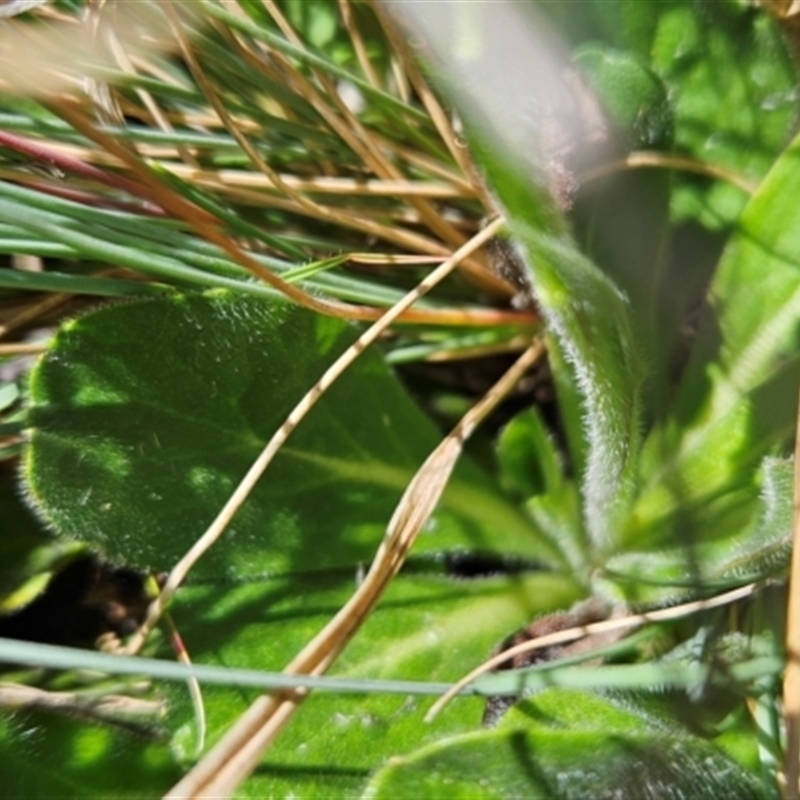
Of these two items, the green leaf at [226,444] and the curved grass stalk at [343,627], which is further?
the green leaf at [226,444]

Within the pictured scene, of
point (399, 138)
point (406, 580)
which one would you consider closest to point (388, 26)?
point (399, 138)

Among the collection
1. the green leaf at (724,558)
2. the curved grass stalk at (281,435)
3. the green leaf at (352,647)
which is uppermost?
the curved grass stalk at (281,435)

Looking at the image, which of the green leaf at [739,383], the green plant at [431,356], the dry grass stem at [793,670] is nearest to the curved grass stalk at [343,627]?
the green plant at [431,356]

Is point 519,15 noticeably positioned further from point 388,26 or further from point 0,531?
point 0,531

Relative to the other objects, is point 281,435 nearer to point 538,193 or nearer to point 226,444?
point 226,444

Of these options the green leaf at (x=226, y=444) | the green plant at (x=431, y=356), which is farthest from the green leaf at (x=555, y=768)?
the green leaf at (x=226, y=444)

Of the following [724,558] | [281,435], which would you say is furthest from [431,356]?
[724,558]

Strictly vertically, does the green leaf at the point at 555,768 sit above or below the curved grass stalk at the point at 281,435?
below

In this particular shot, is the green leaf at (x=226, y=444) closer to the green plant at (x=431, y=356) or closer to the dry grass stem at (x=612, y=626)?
the green plant at (x=431, y=356)

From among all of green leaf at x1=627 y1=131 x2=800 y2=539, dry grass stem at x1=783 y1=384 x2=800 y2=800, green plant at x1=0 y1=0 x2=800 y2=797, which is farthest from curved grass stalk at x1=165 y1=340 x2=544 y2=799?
dry grass stem at x1=783 y1=384 x2=800 y2=800
